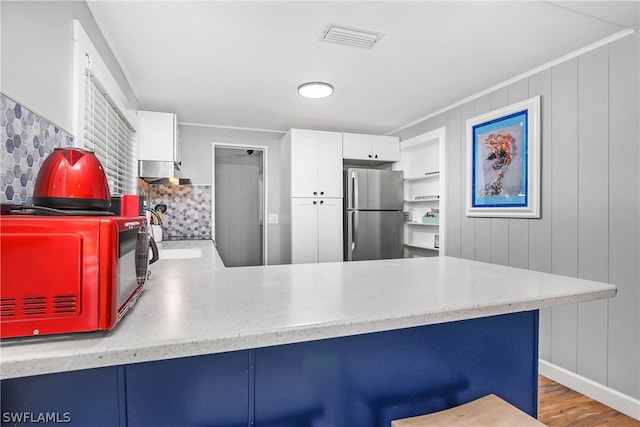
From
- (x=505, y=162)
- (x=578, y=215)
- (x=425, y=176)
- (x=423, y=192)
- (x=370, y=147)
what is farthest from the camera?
(x=370, y=147)

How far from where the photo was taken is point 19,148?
3.70ft

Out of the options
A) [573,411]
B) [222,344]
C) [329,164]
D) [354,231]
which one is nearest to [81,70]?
[222,344]

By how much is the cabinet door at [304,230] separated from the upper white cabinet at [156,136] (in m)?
1.41

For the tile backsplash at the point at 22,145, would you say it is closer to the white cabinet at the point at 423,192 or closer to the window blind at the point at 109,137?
the window blind at the point at 109,137

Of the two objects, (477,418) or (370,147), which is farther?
(370,147)

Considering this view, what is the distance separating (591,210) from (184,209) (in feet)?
12.8

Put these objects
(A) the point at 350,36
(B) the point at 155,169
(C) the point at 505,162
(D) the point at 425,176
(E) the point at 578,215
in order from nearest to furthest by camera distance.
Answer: (A) the point at 350,36
(E) the point at 578,215
(C) the point at 505,162
(B) the point at 155,169
(D) the point at 425,176

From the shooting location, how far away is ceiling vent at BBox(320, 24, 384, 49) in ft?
6.48

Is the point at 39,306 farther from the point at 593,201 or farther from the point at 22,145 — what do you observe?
the point at 593,201

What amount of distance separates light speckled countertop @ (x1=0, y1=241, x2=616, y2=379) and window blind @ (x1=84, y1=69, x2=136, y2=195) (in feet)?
3.19

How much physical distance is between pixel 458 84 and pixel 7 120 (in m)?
2.92

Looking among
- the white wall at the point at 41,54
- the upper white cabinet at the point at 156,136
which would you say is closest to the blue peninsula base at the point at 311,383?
the white wall at the point at 41,54

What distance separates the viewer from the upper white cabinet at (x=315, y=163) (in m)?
3.93

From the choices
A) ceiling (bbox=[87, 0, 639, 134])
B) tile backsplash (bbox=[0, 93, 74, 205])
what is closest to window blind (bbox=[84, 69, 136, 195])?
ceiling (bbox=[87, 0, 639, 134])
